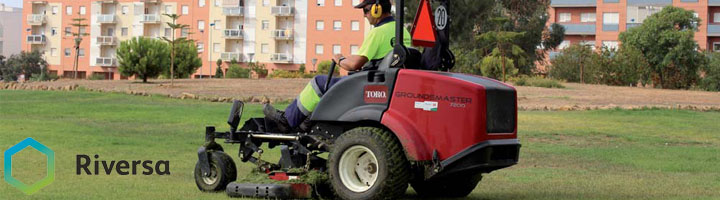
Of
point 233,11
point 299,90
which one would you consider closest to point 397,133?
point 299,90

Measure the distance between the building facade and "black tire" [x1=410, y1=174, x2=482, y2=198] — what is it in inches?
4903

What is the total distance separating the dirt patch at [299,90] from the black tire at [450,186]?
23.1 meters

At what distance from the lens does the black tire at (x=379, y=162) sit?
30.6ft

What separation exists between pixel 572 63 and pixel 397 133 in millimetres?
62071

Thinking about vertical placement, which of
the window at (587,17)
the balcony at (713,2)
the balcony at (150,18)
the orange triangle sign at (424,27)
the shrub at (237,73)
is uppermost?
the balcony at (713,2)

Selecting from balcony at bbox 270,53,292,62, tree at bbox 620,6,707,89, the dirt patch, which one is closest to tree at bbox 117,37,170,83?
the dirt patch

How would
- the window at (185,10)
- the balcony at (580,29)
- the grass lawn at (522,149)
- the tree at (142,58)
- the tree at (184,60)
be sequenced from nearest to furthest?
the grass lawn at (522,149), the tree at (142,58), the tree at (184,60), the balcony at (580,29), the window at (185,10)

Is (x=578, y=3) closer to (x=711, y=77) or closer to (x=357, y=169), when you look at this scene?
(x=711, y=77)

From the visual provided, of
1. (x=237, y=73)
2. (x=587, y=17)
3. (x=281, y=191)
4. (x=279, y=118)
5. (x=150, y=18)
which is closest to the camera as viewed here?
(x=281, y=191)

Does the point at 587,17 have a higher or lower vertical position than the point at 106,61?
higher

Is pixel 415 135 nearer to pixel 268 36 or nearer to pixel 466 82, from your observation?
pixel 466 82

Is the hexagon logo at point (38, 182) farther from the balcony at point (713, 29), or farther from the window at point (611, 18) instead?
the window at point (611, 18)

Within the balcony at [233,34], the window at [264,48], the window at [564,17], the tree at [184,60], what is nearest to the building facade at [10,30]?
the balcony at [233,34]

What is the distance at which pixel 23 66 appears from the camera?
100 meters
